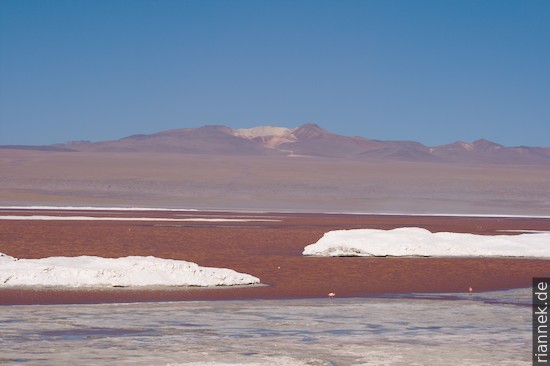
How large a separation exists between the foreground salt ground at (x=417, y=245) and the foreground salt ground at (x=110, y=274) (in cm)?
775

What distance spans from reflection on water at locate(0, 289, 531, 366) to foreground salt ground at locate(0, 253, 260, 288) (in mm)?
2322

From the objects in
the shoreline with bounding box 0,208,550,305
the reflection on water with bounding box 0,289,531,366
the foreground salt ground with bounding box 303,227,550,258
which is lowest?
the reflection on water with bounding box 0,289,531,366

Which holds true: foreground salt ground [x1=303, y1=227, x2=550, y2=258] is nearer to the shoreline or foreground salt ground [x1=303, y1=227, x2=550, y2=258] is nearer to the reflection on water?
the shoreline

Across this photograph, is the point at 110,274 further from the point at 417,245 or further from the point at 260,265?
the point at 417,245

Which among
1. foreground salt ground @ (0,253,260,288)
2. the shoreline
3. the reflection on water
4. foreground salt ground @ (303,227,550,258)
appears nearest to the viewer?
the reflection on water

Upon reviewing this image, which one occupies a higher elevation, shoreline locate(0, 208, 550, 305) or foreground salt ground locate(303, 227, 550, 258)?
foreground salt ground locate(303, 227, 550, 258)

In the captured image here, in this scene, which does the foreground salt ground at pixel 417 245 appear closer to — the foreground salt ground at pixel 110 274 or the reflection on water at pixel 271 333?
the foreground salt ground at pixel 110 274

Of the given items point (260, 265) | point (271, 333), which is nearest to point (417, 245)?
point (260, 265)

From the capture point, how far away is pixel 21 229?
37.2m

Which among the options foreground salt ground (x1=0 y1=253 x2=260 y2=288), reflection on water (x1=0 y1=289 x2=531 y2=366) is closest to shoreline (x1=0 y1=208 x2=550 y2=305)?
foreground salt ground (x1=0 y1=253 x2=260 y2=288)

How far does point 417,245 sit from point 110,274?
1121 centimetres

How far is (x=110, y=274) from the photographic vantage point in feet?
58.1

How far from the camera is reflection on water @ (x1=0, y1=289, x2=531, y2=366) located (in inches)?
428

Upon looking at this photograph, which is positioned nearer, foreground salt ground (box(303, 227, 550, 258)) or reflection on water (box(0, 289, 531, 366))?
reflection on water (box(0, 289, 531, 366))
